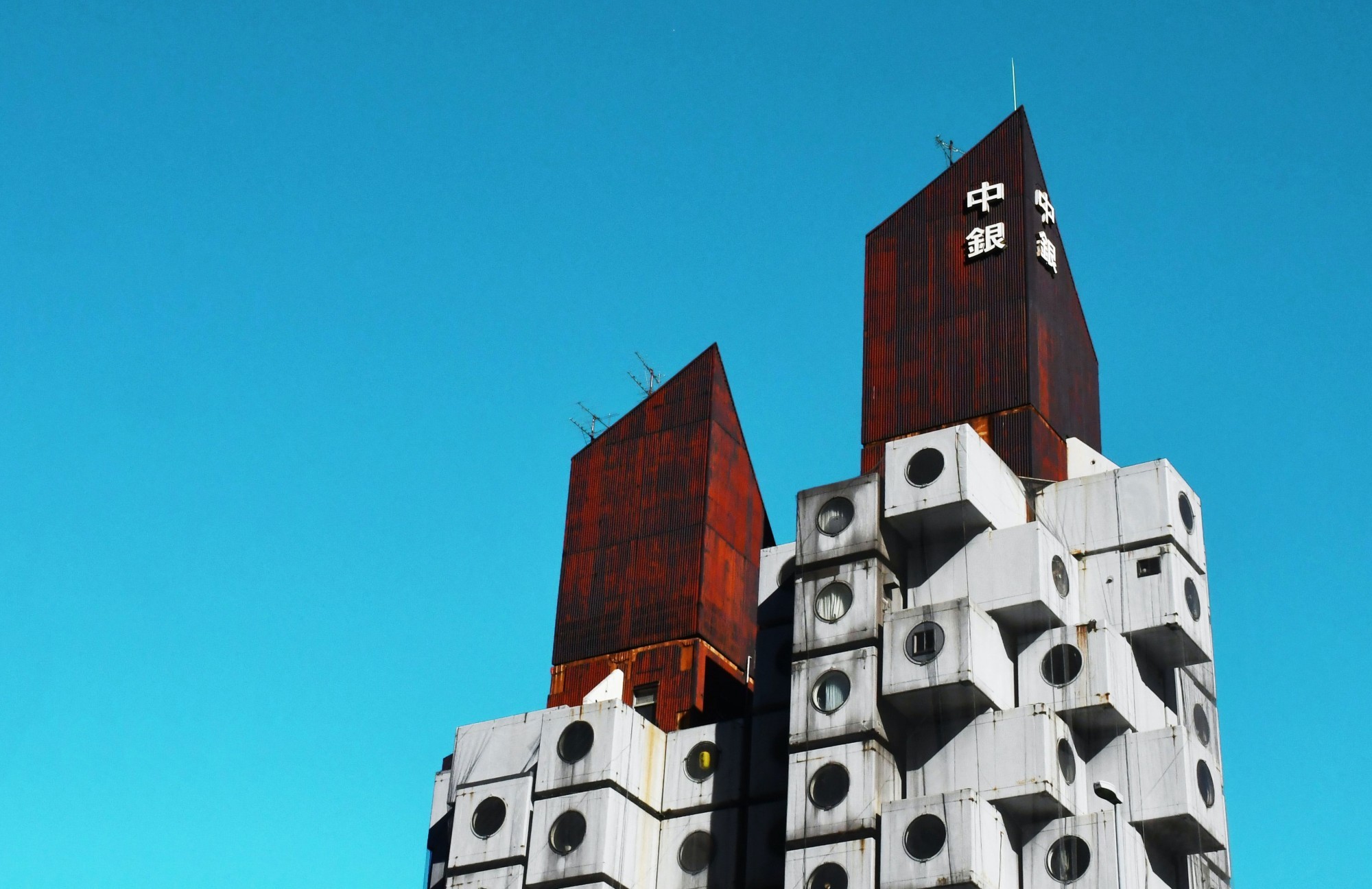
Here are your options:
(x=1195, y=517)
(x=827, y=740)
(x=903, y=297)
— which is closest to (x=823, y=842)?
(x=827, y=740)

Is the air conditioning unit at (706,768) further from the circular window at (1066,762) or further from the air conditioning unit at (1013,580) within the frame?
the circular window at (1066,762)

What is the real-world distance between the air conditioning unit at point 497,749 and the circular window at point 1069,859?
22941mm

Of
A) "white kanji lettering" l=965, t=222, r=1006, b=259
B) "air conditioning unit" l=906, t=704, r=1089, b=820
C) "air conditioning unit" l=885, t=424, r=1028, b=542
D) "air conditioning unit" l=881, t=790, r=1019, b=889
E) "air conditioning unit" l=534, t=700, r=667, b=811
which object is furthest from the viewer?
"white kanji lettering" l=965, t=222, r=1006, b=259

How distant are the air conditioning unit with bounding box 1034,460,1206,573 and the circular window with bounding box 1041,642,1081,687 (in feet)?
19.2

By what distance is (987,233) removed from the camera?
3435 inches

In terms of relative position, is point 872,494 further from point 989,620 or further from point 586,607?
point 586,607

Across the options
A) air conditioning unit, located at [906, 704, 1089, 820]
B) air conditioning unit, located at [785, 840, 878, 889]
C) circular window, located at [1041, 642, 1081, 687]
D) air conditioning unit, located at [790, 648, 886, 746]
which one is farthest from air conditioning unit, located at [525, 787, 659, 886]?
circular window, located at [1041, 642, 1081, 687]

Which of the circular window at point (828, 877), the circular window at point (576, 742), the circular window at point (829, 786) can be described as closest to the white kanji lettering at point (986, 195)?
the circular window at point (829, 786)

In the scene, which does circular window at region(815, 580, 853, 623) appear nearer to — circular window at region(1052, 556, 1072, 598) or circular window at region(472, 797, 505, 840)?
circular window at region(1052, 556, 1072, 598)

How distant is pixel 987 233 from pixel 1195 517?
1707 cm

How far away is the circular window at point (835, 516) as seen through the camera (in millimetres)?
76000

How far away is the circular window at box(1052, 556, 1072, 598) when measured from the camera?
7456 cm

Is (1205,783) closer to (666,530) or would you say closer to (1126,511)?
(1126,511)

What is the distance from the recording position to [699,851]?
7775 centimetres
